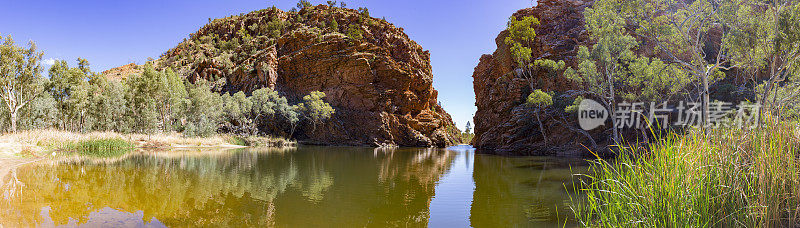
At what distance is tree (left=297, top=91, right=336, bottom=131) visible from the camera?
57562 millimetres

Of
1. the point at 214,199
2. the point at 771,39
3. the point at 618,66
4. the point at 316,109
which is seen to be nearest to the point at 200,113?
the point at 316,109

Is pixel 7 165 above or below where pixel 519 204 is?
above

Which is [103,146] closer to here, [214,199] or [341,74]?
[214,199]

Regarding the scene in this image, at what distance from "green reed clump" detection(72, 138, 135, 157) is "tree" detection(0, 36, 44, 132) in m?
4.39

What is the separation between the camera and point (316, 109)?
5744 cm

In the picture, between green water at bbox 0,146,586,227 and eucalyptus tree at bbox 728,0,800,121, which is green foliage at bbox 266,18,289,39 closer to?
green water at bbox 0,146,586,227

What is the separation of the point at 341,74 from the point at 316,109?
394 inches

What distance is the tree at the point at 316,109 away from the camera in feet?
189

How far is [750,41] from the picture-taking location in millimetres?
16375

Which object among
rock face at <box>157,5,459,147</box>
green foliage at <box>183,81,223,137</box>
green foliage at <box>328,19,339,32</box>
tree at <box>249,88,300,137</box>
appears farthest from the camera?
green foliage at <box>328,19,339,32</box>

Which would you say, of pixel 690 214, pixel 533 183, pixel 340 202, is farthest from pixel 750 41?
pixel 340 202

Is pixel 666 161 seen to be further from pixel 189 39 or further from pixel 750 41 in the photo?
pixel 189 39

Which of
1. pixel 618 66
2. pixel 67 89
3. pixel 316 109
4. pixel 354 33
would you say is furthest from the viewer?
pixel 354 33

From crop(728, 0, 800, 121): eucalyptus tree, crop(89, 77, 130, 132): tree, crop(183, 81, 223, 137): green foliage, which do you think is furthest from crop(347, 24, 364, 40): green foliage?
crop(728, 0, 800, 121): eucalyptus tree
